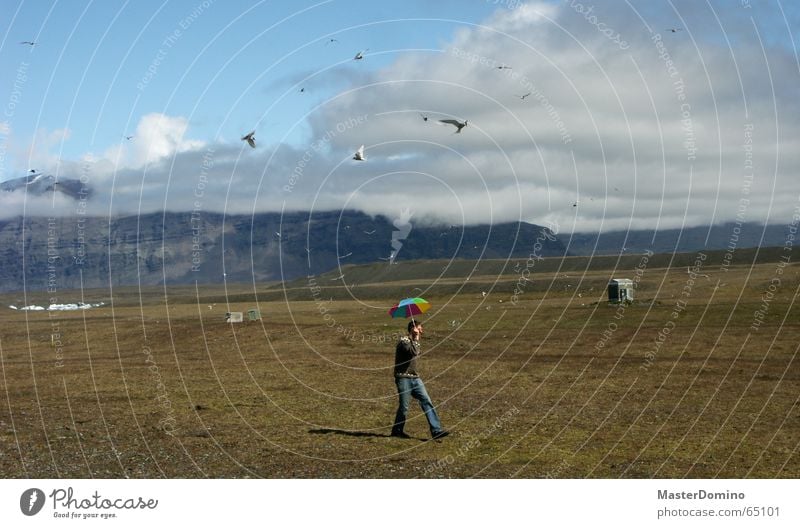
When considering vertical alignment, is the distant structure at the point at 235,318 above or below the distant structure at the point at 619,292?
below

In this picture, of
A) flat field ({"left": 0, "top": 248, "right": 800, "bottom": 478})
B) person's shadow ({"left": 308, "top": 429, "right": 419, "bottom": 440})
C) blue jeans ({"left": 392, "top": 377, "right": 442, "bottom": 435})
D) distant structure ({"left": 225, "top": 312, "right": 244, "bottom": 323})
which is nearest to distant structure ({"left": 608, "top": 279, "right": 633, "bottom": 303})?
flat field ({"left": 0, "top": 248, "right": 800, "bottom": 478})

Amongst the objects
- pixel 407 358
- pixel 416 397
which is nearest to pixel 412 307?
pixel 407 358

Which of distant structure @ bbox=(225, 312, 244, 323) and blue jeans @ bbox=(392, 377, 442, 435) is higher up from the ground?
blue jeans @ bbox=(392, 377, 442, 435)

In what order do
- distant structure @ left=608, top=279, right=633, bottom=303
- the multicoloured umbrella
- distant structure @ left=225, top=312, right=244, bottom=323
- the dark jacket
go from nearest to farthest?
the dark jacket → the multicoloured umbrella → distant structure @ left=608, top=279, right=633, bottom=303 → distant structure @ left=225, top=312, right=244, bottom=323

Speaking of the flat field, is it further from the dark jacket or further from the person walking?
the dark jacket

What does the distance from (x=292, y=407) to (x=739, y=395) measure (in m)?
14.3

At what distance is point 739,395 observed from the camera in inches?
1233

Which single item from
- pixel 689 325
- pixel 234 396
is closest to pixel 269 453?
pixel 234 396

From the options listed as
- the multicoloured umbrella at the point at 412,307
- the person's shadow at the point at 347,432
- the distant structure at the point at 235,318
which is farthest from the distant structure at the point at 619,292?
the person's shadow at the point at 347,432

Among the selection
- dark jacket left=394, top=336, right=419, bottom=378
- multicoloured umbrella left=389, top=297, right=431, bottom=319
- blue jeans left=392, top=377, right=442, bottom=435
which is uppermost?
multicoloured umbrella left=389, top=297, right=431, bottom=319

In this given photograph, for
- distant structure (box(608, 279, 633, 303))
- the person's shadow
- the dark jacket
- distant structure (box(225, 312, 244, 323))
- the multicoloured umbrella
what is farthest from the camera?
distant structure (box(225, 312, 244, 323))

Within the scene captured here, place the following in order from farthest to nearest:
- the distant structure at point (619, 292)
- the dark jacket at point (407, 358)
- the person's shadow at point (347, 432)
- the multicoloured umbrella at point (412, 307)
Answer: the distant structure at point (619, 292), the multicoloured umbrella at point (412, 307), the person's shadow at point (347, 432), the dark jacket at point (407, 358)

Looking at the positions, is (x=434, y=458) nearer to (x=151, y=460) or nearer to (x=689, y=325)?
(x=151, y=460)

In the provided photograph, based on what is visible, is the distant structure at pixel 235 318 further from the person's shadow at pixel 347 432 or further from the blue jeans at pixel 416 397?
the blue jeans at pixel 416 397
